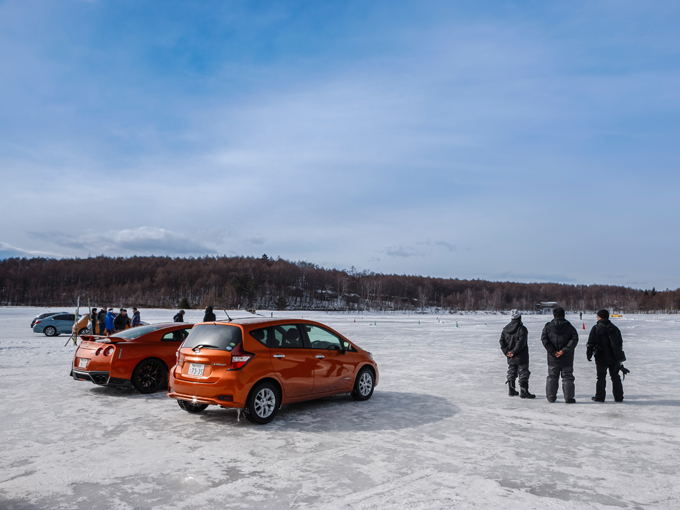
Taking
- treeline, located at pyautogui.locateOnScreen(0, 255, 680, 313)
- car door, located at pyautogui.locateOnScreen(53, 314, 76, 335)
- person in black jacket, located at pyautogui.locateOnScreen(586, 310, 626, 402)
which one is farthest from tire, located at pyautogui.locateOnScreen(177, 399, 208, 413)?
treeline, located at pyautogui.locateOnScreen(0, 255, 680, 313)

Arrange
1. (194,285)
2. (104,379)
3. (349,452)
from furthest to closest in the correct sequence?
(194,285), (104,379), (349,452)

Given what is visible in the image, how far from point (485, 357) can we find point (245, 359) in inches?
497

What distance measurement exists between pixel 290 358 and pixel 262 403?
2.80ft

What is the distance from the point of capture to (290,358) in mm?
8445

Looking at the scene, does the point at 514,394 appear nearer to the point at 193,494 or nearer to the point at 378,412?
the point at 378,412

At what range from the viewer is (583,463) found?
616 centimetres

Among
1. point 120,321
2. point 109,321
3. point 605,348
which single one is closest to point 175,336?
point 605,348

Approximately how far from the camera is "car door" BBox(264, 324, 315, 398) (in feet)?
27.0

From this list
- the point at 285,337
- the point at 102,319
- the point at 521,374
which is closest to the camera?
the point at 285,337

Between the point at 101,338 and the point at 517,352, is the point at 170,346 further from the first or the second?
the point at 517,352

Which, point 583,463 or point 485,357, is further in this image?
point 485,357

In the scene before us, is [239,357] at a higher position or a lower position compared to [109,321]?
higher

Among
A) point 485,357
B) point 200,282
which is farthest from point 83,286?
point 485,357

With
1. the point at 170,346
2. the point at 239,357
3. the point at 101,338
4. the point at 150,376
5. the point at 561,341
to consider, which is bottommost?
the point at 150,376
